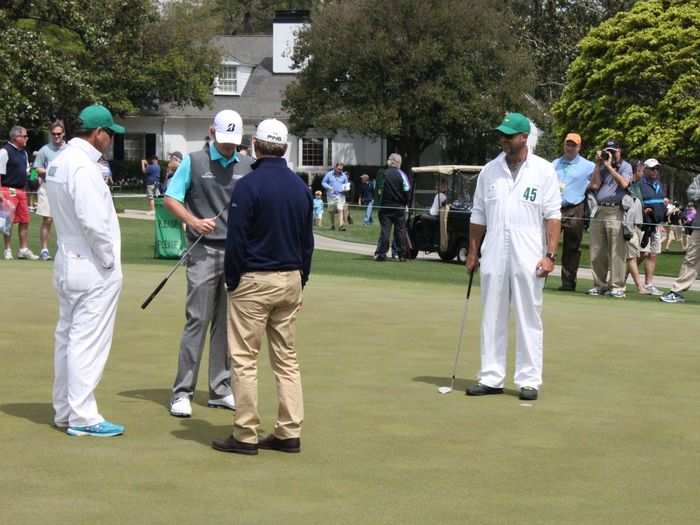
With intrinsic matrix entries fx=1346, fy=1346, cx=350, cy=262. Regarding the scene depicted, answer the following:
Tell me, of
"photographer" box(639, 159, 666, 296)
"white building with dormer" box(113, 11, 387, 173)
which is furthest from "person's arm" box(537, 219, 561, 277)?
"white building with dormer" box(113, 11, 387, 173)

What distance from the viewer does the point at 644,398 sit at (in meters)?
9.59

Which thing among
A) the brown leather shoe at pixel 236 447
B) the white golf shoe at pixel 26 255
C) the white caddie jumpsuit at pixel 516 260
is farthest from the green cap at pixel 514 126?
the white golf shoe at pixel 26 255

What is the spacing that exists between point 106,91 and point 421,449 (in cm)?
5799

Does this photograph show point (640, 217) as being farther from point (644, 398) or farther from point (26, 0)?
point (26, 0)

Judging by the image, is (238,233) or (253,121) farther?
(253,121)

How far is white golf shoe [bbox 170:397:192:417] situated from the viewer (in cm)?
852

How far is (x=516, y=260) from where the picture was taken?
31.2ft

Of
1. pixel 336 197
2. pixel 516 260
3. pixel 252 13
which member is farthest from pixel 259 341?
pixel 252 13

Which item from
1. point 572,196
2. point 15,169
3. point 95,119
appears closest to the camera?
point 95,119

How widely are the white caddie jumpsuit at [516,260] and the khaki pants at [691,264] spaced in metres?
8.69

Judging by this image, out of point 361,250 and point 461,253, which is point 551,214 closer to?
point 461,253

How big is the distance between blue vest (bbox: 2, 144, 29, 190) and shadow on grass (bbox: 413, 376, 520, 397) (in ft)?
38.3

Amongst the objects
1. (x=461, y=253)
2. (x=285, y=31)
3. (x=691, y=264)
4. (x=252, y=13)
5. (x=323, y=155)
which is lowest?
(x=461, y=253)

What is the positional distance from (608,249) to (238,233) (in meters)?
11.7
